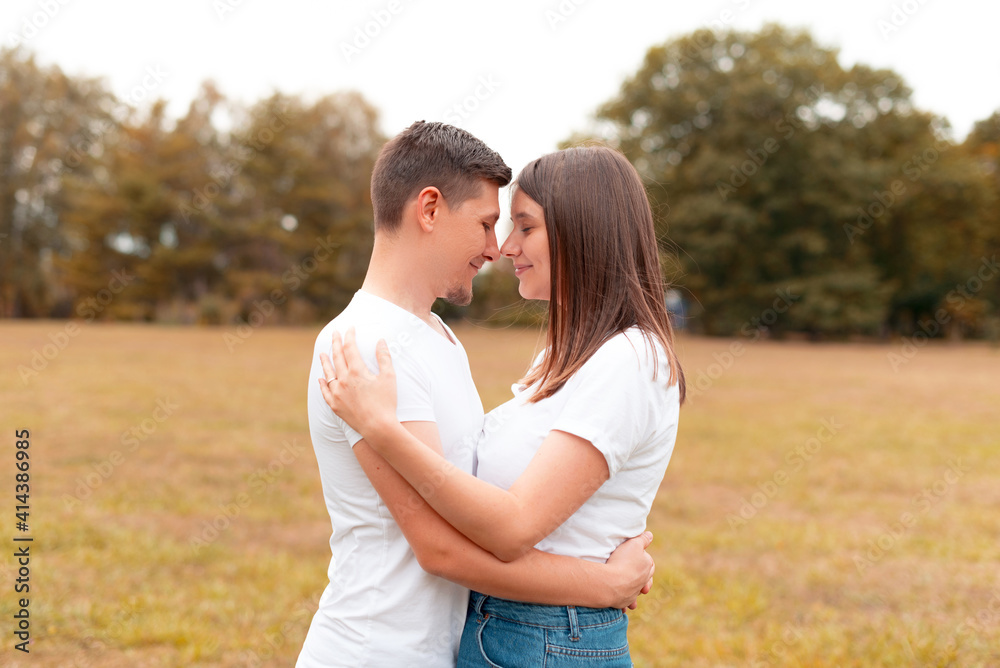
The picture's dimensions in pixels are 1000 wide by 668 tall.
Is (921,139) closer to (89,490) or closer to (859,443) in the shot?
(859,443)

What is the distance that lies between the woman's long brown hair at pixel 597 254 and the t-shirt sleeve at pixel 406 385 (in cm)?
31

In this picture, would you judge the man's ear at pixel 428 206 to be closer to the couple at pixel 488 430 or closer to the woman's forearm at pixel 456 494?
the couple at pixel 488 430

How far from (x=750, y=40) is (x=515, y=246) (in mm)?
35438

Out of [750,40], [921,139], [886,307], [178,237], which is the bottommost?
[178,237]

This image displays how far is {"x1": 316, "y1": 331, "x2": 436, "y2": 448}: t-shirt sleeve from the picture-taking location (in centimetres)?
166

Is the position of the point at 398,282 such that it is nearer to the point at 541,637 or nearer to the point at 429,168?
the point at 429,168

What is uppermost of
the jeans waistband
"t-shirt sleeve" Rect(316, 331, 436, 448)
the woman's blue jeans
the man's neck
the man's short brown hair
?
the man's short brown hair

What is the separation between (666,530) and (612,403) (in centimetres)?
506

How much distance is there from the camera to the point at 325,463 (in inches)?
71.1

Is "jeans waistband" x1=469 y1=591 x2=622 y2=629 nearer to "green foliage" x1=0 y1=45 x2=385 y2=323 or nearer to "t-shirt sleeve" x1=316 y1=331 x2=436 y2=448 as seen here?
"t-shirt sleeve" x1=316 y1=331 x2=436 y2=448

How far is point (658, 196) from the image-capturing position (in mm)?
32594

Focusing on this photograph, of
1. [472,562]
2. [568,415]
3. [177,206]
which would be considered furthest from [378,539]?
[177,206]

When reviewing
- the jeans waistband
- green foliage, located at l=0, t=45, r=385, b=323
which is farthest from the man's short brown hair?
green foliage, located at l=0, t=45, r=385, b=323

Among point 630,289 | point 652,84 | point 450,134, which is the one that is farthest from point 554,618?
point 652,84
